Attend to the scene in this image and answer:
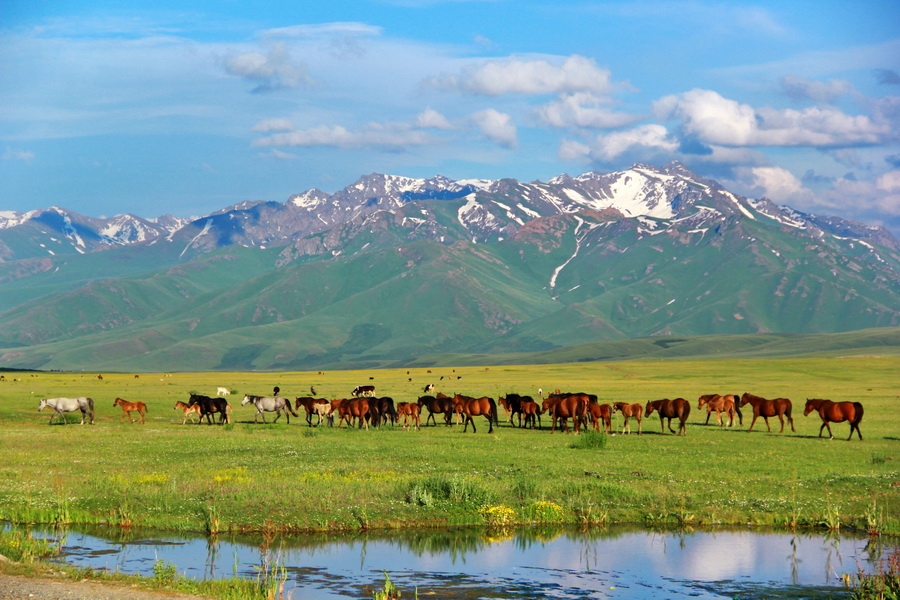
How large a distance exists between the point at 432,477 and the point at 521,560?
26.3ft

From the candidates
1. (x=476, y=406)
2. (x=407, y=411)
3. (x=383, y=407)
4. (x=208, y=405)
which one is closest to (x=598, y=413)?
(x=476, y=406)

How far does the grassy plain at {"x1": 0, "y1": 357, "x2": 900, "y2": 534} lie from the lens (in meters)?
28.6

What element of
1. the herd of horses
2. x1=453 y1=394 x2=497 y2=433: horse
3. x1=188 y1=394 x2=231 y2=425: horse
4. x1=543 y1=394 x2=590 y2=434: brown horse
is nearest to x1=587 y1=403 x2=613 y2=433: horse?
the herd of horses

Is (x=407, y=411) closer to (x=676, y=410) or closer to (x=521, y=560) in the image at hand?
(x=676, y=410)

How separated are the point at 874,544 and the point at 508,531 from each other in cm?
1030

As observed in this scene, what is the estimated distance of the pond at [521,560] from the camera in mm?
21531

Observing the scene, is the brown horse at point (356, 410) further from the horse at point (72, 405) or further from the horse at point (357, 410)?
the horse at point (72, 405)

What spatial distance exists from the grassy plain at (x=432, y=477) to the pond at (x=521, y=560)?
1.32 metres

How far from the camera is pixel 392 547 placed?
25984 mm

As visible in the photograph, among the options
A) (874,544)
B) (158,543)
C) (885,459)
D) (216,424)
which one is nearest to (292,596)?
(158,543)

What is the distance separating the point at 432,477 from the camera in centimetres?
3195

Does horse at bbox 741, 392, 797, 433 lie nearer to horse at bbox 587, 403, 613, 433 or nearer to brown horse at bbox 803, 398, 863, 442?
brown horse at bbox 803, 398, 863, 442

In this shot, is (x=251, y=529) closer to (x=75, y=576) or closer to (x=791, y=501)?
(x=75, y=576)

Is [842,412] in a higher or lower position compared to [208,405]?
higher
